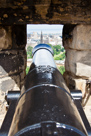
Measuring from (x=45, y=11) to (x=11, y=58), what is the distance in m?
0.89

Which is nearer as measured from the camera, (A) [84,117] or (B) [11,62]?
(A) [84,117]

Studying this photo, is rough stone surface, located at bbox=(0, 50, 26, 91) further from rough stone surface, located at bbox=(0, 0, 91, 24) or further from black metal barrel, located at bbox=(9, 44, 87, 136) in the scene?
black metal barrel, located at bbox=(9, 44, 87, 136)

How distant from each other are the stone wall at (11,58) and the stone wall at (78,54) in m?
0.75

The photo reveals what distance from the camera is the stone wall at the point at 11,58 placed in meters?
2.57

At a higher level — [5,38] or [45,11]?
[45,11]

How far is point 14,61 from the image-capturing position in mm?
2779

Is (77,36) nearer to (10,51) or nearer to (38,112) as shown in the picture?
(10,51)

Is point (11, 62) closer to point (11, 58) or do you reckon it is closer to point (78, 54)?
point (11, 58)

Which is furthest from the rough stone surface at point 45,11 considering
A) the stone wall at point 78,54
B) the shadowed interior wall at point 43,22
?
the stone wall at point 78,54

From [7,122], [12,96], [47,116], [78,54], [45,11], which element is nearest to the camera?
[47,116]

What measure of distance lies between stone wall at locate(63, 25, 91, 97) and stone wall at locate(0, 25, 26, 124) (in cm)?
75

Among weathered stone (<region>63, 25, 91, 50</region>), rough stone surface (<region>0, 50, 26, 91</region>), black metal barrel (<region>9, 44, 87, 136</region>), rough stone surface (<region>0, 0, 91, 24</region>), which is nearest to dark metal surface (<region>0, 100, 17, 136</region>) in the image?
black metal barrel (<region>9, 44, 87, 136</region>)

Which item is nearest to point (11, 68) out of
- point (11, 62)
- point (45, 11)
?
point (11, 62)

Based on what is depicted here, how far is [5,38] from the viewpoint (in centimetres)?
251
